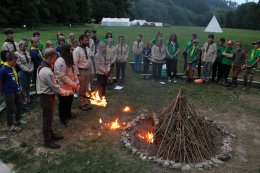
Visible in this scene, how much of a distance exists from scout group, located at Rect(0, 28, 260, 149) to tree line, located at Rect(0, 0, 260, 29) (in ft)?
53.0

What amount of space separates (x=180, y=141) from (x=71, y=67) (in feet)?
12.2

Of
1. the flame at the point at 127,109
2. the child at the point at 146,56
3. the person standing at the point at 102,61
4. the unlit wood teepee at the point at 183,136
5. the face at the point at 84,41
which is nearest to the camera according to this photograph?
the unlit wood teepee at the point at 183,136

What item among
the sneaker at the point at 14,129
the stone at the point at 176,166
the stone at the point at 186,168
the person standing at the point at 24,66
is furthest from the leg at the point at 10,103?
the stone at the point at 186,168

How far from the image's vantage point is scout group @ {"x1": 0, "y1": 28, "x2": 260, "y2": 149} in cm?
699

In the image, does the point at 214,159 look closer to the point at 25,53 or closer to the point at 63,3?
the point at 25,53

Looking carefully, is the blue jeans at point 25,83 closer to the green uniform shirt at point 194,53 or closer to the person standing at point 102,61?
the person standing at point 102,61

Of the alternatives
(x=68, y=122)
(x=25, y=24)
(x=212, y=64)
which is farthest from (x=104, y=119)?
(x=25, y=24)

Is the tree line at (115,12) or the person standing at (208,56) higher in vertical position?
the tree line at (115,12)

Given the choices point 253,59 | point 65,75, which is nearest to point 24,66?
point 65,75

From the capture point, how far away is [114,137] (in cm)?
764

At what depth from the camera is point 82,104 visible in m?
9.65

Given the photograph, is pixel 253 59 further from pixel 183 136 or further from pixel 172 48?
pixel 183 136

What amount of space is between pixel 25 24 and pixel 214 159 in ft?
147

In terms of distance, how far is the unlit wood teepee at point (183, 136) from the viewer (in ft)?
22.1
